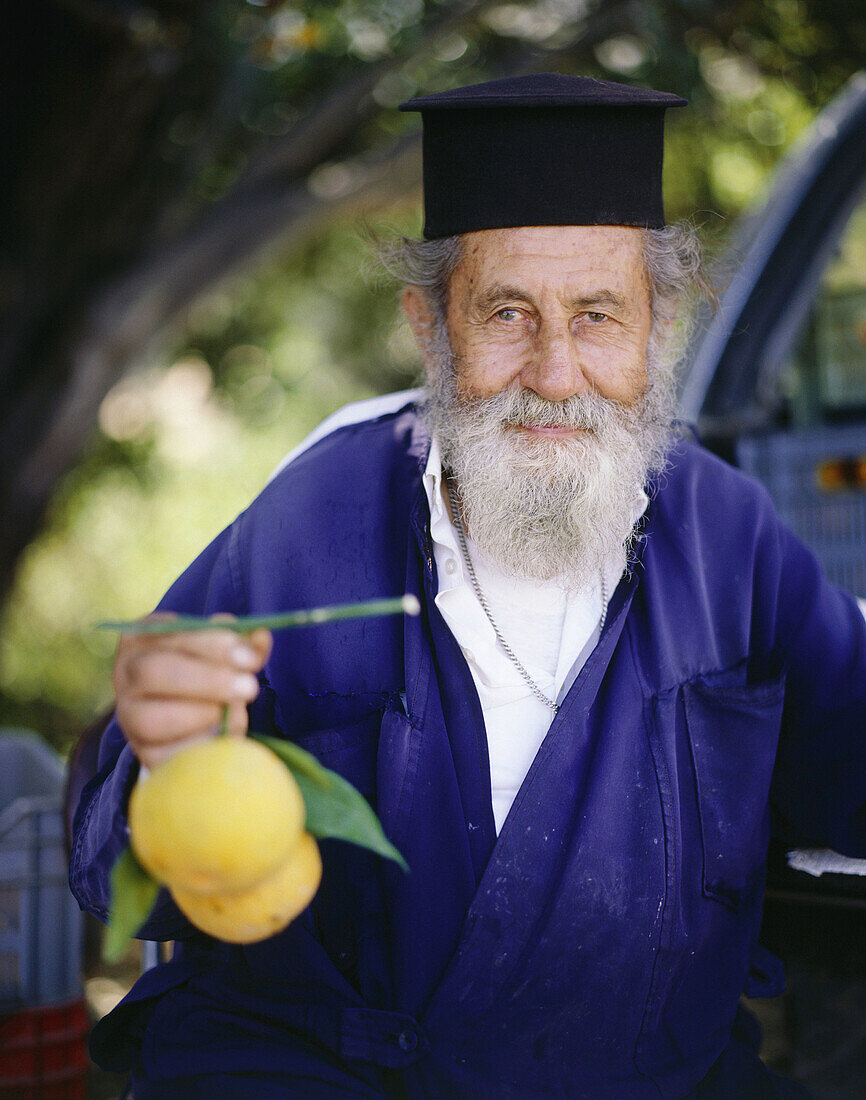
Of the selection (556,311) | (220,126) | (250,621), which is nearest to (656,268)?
(556,311)

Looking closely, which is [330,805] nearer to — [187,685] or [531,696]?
[187,685]

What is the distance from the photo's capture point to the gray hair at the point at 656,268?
Answer: 1974mm

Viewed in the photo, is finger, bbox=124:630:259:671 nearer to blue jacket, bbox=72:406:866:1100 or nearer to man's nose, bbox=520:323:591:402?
blue jacket, bbox=72:406:866:1100

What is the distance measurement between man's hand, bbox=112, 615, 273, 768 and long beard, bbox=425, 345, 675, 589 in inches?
35.1

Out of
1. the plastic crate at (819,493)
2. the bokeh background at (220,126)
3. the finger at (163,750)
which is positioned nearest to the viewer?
the finger at (163,750)

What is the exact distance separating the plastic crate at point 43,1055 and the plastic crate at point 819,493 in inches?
91.6

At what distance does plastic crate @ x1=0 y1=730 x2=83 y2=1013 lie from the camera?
230 cm

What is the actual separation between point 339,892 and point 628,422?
98 centimetres

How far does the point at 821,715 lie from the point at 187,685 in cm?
124

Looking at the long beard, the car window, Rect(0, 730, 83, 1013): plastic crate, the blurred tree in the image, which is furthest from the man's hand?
the blurred tree

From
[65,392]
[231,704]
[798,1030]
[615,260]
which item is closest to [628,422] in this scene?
[615,260]

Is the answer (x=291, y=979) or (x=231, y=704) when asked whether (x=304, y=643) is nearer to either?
(x=291, y=979)

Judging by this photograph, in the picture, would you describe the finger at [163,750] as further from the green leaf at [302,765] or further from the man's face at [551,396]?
the man's face at [551,396]

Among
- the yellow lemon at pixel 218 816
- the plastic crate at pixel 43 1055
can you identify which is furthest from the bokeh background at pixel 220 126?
the yellow lemon at pixel 218 816
